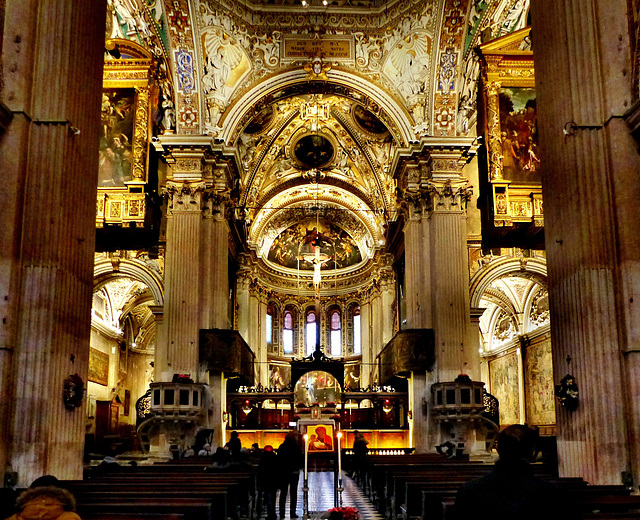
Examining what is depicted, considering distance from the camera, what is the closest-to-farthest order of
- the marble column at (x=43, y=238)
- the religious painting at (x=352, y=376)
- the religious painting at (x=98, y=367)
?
the marble column at (x=43, y=238)
the religious painting at (x=98, y=367)
the religious painting at (x=352, y=376)

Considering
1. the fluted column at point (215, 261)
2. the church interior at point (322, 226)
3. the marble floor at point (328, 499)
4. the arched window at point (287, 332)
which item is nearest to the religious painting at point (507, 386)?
the church interior at point (322, 226)

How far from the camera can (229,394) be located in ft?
83.6

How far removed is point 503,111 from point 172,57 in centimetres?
939

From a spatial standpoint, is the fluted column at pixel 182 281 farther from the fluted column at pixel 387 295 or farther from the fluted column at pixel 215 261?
the fluted column at pixel 387 295

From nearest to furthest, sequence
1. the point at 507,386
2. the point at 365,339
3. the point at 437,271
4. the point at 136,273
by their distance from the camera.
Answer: the point at 437,271, the point at 136,273, the point at 507,386, the point at 365,339

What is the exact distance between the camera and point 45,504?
4023 mm

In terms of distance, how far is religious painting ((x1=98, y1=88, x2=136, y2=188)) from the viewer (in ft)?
57.7

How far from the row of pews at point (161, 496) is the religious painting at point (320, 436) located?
10.1 metres

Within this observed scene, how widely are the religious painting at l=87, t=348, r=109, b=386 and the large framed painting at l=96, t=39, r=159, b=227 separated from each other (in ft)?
33.3

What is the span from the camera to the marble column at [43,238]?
7621mm

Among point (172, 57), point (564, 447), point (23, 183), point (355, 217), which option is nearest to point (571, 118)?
point (564, 447)

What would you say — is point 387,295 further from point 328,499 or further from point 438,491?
point 438,491

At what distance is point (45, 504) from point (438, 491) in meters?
4.21

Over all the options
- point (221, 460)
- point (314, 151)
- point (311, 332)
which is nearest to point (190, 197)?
point (314, 151)
